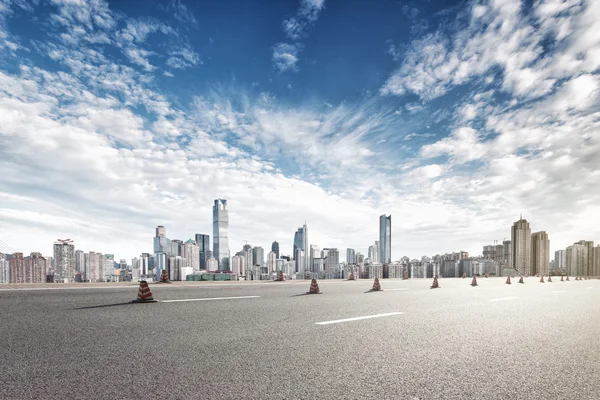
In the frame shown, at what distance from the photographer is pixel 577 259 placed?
108 metres

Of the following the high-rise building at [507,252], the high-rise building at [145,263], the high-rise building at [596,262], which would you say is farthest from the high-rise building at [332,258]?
the high-rise building at [596,262]

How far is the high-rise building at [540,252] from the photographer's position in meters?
101

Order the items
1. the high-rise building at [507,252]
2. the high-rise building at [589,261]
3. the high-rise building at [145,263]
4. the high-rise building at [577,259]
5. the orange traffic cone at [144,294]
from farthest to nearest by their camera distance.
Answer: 1. the high-rise building at [145,263]
2. the high-rise building at [577,259]
3. the high-rise building at [589,261]
4. the high-rise building at [507,252]
5. the orange traffic cone at [144,294]

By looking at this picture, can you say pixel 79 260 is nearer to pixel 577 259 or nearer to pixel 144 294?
pixel 144 294

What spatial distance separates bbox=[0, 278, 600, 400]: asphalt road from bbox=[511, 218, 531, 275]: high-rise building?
112m

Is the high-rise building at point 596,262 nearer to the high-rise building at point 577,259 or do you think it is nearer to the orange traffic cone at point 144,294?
the high-rise building at point 577,259

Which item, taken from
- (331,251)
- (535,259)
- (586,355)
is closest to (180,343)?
(586,355)

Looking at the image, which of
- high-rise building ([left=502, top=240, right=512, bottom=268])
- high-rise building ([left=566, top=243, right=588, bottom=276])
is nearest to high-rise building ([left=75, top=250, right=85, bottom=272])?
high-rise building ([left=502, top=240, right=512, bottom=268])

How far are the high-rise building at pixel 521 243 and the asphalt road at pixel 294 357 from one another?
111642mm

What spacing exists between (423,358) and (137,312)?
6.66 m

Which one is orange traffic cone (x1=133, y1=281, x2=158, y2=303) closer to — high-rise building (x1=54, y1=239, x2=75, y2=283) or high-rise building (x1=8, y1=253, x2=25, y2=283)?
high-rise building (x1=8, y1=253, x2=25, y2=283)

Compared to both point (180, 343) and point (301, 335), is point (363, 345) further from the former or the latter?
point (180, 343)

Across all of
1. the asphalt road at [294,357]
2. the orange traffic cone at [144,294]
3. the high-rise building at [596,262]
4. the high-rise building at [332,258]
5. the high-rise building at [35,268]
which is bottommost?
the high-rise building at [332,258]

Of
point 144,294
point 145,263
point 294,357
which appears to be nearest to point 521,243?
point 144,294
